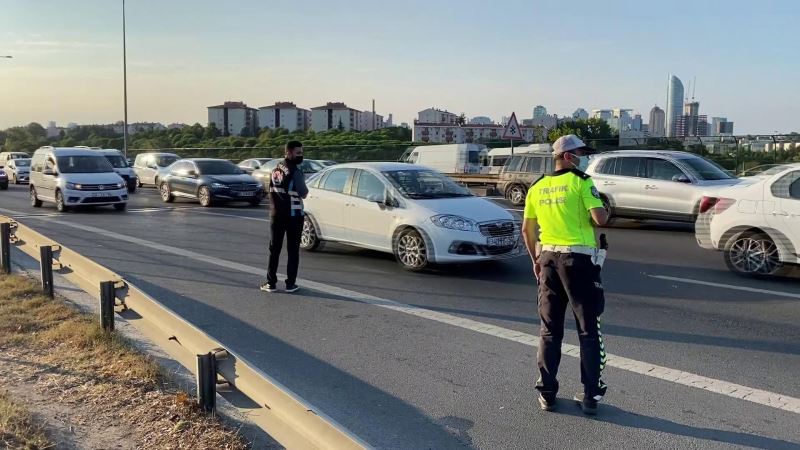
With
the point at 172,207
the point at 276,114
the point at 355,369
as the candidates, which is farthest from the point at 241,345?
the point at 276,114

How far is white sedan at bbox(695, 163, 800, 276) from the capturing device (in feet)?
29.5

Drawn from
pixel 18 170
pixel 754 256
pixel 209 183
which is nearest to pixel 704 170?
pixel 754 256

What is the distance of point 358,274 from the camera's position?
9.60 m

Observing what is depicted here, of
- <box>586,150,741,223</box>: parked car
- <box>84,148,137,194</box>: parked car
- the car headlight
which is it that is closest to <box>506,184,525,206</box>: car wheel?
<box>586,150,741,223</box>: parked car

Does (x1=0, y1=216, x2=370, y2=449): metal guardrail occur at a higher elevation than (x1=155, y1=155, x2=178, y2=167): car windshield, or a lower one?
lower

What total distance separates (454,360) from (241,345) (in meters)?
1.90

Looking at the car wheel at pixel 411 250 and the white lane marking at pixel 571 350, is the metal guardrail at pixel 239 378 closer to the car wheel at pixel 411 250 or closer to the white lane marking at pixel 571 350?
the white lane marking at pixel 571 350

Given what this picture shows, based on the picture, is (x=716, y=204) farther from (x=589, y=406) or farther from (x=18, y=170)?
(x=18, y=170)

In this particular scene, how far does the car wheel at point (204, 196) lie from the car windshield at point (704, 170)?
42.4 ft

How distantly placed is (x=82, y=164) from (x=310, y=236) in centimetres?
1108

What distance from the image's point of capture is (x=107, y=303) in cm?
566

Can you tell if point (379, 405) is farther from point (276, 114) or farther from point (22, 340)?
point (276, 114)

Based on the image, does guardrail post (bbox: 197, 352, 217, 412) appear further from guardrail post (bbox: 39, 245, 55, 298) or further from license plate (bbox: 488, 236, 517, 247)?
license plate (bbox: 488, 236, 517, 247)

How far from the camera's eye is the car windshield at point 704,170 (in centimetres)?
1489
